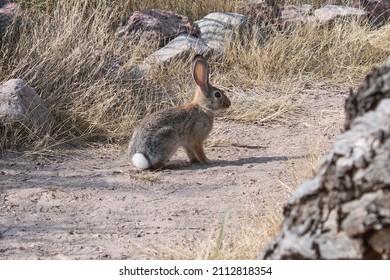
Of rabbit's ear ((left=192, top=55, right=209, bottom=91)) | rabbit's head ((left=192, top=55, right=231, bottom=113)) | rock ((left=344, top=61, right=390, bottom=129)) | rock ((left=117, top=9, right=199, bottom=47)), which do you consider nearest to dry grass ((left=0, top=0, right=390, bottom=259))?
rock ((left=117, top=9, right=199, bottom=47))

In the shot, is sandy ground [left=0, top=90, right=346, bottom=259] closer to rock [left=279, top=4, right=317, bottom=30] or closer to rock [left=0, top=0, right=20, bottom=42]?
rock [left=0, top=0, right=20, bottom=42]

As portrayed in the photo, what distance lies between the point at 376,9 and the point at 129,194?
6.03 metres

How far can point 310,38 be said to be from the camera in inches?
377

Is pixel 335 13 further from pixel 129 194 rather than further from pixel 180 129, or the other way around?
pixel 129 194

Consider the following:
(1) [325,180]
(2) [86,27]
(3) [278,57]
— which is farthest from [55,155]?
(1) [325,180]

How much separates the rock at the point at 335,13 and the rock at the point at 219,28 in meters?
1.01

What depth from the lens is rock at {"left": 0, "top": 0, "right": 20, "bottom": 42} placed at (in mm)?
7988

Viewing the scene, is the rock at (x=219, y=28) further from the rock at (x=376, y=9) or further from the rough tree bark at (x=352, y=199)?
the rough tree bark at (x=352, y=199)

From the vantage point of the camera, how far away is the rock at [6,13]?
7.99m

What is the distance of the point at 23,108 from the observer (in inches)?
275

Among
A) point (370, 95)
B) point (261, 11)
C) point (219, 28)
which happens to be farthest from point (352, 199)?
point (261, 11)

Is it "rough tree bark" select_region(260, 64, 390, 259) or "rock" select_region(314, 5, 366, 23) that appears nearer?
A: "rough tree bark" select_region(260, 64, 390, 259)

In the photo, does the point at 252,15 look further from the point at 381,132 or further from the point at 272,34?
the point at 381,132

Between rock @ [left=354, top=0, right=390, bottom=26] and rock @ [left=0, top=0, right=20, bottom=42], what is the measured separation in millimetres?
4574
